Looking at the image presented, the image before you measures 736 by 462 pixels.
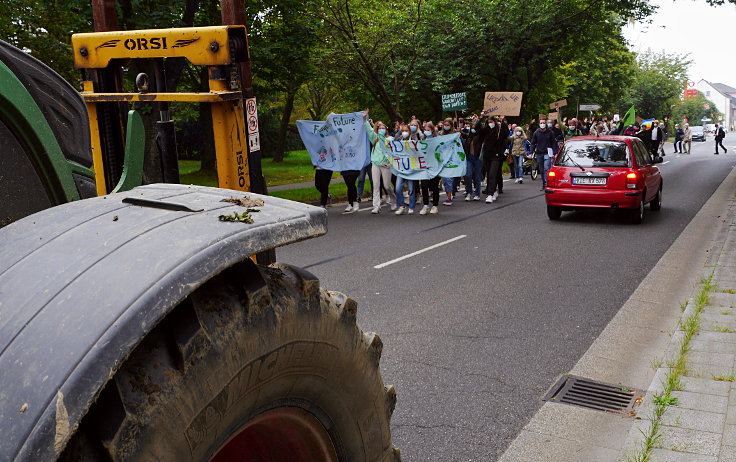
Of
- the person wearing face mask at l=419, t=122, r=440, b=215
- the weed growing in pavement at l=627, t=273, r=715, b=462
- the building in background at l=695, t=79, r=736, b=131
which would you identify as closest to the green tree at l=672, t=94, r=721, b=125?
the building in background at l=695, t=79, r=736, b=131

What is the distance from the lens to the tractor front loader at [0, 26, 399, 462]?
1.12 metres

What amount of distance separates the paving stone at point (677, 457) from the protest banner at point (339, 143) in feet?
40.6

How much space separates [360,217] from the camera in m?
14.7

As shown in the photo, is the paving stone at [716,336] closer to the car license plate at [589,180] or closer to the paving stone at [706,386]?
the paving stone at [706,386]

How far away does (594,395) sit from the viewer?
187 inches

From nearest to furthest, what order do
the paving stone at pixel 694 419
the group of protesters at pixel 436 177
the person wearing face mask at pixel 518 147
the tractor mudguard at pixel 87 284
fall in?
the tractor mudguard at pixel 87 284, the paving stone at pixel 694 419, the group of protesters at pixel 436 177, the person wearing face mask at pixel 518 147

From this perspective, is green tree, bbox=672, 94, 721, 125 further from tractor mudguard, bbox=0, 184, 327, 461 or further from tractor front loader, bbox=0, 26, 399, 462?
tractor mudguard, bbox=0, 184, 327, 461

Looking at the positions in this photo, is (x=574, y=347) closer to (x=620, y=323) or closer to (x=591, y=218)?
(x=620, y=323)

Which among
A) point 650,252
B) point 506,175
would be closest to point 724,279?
point 650,252

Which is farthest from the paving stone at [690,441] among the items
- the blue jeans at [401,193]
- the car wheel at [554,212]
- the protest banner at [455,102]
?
the protest banner at [455,102]

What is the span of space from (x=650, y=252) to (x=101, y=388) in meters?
10.0

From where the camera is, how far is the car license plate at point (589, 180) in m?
13.0

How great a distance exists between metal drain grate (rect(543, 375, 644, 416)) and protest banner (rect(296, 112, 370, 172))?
11.1 metres

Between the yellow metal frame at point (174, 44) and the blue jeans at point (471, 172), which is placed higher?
the yellow metal frame at point (174, 44)
